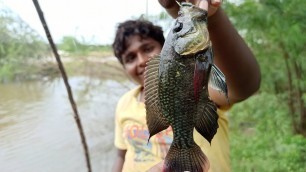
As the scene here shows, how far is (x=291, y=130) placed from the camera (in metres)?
6.12

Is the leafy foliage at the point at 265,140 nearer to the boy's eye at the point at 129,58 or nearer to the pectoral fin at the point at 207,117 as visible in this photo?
the boy's eye at the point at 129,58

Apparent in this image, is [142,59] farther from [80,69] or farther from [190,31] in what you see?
[80,69]

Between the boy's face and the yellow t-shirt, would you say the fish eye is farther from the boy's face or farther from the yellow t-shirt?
the boy's face

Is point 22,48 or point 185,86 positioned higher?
point 185,86

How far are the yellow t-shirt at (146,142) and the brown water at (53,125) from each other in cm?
462

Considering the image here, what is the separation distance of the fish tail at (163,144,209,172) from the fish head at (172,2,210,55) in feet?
0.95

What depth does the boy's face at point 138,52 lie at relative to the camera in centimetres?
222

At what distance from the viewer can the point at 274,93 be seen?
6.30 meters

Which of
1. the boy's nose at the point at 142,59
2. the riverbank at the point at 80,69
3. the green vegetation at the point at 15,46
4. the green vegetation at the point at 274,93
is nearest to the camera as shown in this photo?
the boy's nose at the point at 142,59

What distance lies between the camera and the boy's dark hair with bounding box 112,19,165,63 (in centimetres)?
227

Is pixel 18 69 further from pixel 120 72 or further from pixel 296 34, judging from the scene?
pixel 296 34

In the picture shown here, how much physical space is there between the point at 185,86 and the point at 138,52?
1.19 m

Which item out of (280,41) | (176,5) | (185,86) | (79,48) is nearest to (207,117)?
(185,86)

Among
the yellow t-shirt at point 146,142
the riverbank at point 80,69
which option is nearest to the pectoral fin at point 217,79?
the yellow t-shirt at point 146,142
